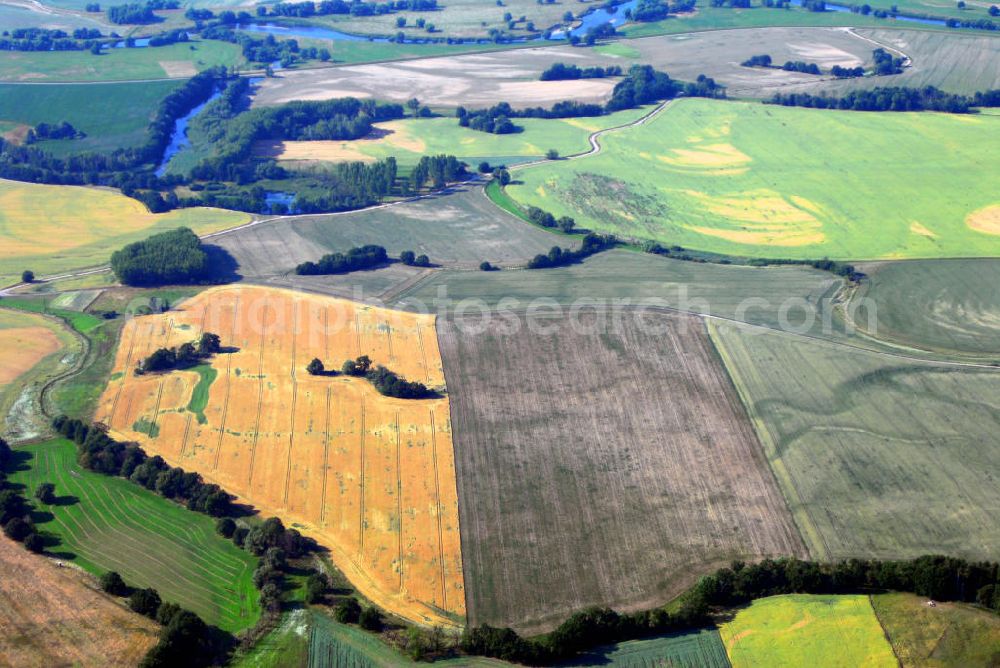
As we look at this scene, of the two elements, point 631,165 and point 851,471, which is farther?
point 631,165

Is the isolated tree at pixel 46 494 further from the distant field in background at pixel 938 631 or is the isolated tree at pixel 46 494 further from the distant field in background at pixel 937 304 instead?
the distant field in background at pixel 937 304

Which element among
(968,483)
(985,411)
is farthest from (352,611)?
(985,411)

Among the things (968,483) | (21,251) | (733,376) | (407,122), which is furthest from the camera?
Result: (407,122)

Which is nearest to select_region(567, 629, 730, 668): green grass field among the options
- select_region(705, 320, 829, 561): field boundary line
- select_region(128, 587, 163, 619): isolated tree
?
select_region(705, 320, 829, 561): field boundary line

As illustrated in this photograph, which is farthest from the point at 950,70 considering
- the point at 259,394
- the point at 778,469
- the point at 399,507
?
the point at 399,507

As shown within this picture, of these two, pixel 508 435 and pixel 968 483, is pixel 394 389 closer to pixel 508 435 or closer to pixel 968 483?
pixel 508 435

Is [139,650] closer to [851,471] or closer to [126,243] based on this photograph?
[851,471]

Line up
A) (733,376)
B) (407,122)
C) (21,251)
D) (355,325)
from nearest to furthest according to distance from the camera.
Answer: (733,376)
(355,325)
(21,251)
(407,122)

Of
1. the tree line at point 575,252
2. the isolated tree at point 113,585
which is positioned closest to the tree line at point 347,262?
the tree line at point 575,252
